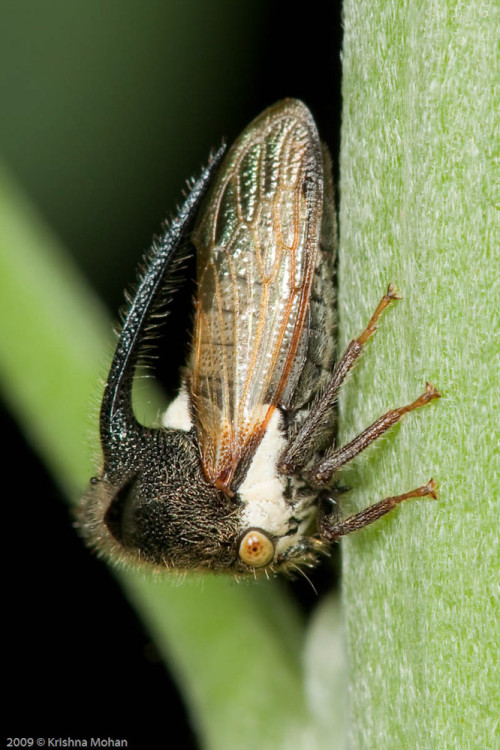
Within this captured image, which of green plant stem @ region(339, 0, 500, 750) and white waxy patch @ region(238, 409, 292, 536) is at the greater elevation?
green plant stem @ region(339, 0, 500, 750)

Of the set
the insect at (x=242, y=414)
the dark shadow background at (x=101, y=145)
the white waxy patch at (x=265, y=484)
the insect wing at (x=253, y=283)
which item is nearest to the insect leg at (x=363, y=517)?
the insect at (x=242, y=414)

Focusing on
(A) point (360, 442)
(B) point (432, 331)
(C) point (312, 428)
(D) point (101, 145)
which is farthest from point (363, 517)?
(D) point (101, 145)

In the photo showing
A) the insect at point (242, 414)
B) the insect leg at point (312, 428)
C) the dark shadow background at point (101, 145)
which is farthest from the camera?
the dark shadow background at point (101, 145)

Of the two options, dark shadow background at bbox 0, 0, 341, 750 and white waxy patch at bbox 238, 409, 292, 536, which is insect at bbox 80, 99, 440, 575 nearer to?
white waxy patch at bbox 238, 409, 292, 536

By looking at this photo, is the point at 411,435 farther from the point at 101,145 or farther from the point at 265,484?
the point at 101,145

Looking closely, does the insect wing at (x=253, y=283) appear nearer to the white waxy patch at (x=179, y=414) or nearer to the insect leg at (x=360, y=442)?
the white waxy patch at (x=179, y=414)

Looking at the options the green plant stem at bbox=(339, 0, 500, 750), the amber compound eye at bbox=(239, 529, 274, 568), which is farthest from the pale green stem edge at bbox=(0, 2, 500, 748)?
the amber compound eye at bbox=(239, 529, 274, 568)
